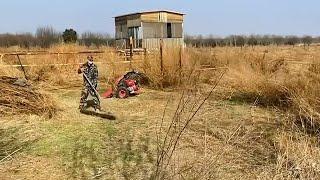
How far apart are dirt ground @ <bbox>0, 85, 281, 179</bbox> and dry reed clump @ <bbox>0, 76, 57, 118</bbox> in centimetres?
28

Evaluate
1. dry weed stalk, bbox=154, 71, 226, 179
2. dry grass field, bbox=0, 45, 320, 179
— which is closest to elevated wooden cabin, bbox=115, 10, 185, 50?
dry grass field, bbox=0, 45, 320, 179

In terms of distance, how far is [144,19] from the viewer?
33875 millimetres

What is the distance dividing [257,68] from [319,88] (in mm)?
7653

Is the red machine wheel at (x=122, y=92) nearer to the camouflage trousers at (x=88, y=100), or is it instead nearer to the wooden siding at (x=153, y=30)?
the camouflage trousers at (x=88, y=100)

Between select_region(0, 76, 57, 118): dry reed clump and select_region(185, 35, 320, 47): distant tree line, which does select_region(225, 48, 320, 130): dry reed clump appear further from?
select_region(185, 35, 320, 47): distant tree line

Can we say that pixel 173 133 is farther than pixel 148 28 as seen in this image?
No

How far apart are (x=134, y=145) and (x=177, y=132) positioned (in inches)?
28.5

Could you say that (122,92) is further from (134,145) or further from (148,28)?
(148,28)

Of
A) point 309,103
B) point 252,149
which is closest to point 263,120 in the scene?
point 309,103

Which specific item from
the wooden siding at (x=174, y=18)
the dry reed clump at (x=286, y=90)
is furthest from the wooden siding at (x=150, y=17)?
the dry reed clump at (x=286, y=90)

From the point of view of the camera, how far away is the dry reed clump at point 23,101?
31.1 feet

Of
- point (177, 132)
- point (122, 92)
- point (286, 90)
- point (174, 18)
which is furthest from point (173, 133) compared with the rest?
point (174, 18)

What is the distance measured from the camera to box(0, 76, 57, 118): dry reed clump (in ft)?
31.1

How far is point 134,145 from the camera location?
703 centimetres
